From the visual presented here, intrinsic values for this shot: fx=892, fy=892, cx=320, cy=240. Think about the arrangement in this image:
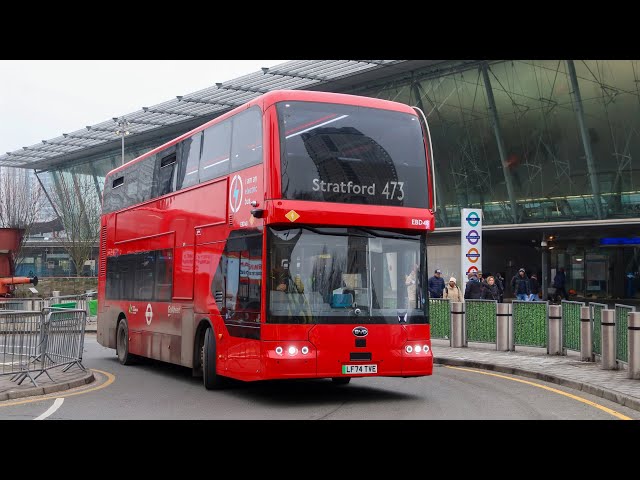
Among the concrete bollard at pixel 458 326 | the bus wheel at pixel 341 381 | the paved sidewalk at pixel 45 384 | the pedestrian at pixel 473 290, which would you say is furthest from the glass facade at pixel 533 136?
the paved sidewalk at pixel 45 384

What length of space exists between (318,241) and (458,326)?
33.5 feet

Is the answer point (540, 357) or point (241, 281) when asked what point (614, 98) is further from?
point (241, 281)

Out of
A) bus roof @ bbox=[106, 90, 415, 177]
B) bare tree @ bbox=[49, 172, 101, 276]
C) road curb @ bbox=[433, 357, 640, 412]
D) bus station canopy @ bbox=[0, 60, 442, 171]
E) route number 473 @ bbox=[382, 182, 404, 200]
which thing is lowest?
road curb @ bbox=[433, 357, 640, 412]

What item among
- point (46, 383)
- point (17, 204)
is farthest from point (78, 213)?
point (46, 383)

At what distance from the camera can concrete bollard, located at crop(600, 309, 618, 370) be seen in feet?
50.1

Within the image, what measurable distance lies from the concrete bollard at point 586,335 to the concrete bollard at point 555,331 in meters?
1.35

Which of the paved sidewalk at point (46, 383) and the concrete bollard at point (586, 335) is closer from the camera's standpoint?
the paved sidewalk at point (46, 383)

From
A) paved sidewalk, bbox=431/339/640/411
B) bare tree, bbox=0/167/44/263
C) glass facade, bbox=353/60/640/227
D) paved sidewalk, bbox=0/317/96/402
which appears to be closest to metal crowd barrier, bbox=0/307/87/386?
paved sidewalk, bbox=0/317/96/402

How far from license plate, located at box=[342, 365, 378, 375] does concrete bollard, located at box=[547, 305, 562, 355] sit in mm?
7497

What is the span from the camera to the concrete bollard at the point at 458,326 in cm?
2136

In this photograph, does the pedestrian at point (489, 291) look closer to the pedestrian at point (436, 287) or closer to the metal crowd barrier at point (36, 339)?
the pedestrian at point (436, 287)

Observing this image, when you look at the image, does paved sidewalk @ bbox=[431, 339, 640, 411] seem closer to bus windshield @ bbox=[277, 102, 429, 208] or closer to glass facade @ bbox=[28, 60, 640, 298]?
bus windshield @ bbox=[277, 102, 429, 208]
